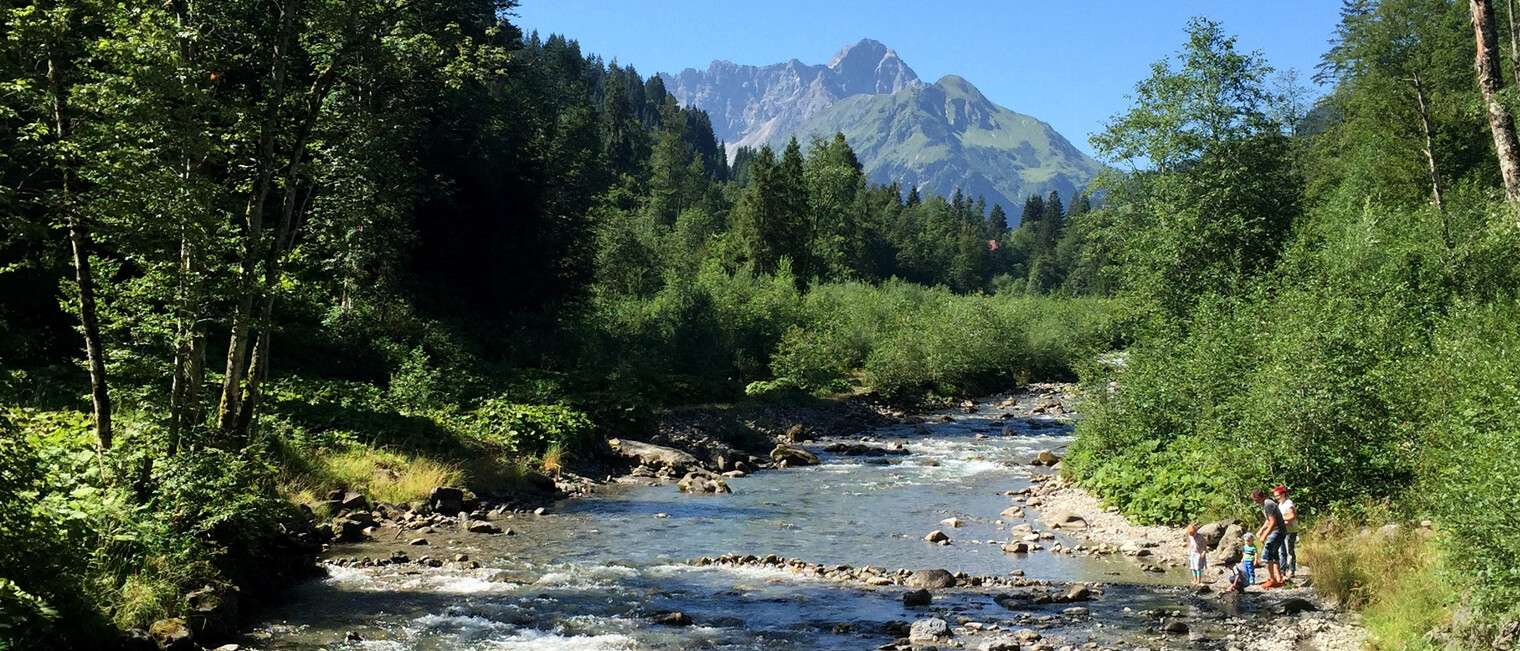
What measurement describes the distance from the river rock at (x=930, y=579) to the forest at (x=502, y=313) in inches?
213

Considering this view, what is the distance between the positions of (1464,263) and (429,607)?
76.0 feet

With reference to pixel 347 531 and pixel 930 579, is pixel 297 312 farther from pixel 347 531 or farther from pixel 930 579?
pixel 930 579

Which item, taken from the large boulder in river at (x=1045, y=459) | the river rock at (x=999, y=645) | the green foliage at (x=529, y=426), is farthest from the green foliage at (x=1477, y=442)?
the green foliage at (x=529, y=426)

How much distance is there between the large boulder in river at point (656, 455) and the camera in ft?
90.2

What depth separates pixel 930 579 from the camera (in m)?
15.6

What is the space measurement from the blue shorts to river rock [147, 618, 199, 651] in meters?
14.6

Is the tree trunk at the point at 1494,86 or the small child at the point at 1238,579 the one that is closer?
the small child at the point at 1238,579

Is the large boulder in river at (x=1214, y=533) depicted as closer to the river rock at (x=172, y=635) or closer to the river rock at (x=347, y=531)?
the river rock at (x=347, y=531)

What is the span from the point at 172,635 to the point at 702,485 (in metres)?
15.2

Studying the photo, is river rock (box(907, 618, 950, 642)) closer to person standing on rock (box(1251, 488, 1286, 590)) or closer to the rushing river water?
the rushing river water

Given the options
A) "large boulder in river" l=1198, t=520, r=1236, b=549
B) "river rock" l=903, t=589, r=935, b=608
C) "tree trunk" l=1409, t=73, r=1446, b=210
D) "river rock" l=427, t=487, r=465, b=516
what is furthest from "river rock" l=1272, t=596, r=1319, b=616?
"tree trunk" l=1409, t=73, r=1446, b=210

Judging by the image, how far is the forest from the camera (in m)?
11.3

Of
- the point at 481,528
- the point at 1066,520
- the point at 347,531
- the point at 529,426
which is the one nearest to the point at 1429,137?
the point at 1066,520

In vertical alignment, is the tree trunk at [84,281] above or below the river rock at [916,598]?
above
